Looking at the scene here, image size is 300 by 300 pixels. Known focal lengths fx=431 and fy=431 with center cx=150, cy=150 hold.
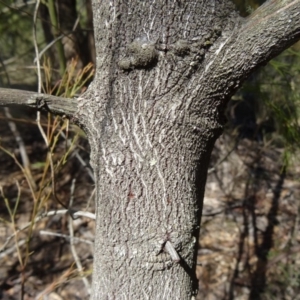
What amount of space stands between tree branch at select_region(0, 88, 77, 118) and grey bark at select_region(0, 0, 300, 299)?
29 mm

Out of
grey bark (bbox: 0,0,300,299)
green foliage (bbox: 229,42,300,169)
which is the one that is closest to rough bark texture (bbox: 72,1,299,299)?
grey bark (bbox: 0,0,300,299)

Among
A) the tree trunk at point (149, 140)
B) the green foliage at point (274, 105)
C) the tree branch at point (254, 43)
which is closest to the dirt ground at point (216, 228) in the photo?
the green foliage at point (274, 105)

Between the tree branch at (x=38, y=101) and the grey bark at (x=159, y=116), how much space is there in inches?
1.1

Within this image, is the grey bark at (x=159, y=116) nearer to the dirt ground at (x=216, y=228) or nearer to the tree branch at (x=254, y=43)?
the tree branch at (x=254, y=43)

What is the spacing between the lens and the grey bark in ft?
3.01

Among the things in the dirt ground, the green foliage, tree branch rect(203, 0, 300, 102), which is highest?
the green foliage

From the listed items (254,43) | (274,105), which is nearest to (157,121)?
(254,43)

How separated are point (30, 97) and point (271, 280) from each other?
2789 millimetres

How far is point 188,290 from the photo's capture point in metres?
1.11

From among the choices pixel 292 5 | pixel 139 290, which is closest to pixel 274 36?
pixel 292 5

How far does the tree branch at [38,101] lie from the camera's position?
1.00 metres

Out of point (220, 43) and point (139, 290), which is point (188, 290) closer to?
point (139, 290)

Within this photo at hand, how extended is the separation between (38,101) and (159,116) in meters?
0.29

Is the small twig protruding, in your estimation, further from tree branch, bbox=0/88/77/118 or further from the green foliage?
the green foliage
